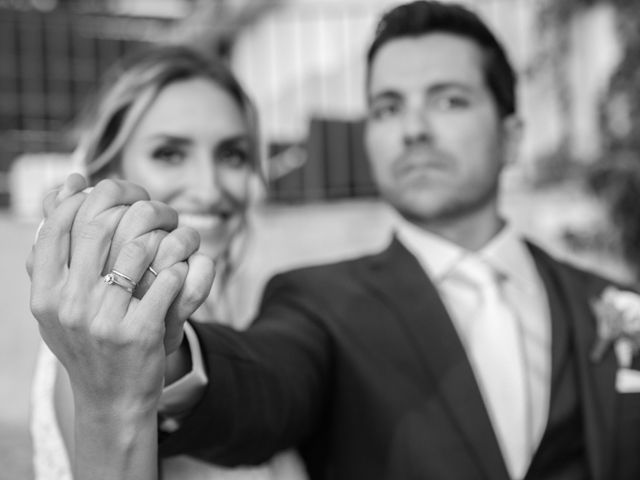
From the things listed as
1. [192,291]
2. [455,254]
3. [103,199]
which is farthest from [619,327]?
[103,199]

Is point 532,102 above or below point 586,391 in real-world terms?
above

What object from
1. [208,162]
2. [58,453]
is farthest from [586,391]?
[58,453]

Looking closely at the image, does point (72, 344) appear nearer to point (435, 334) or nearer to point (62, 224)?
point (62, 224)

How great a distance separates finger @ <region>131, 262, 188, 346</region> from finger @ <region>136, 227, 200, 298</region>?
2 cm

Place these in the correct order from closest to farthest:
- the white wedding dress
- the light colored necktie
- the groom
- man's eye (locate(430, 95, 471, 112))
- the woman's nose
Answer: the white wedding dress → the groom → the light colored necktie → the woman's nose → man's eye (locate(430, 95, 471, 112))

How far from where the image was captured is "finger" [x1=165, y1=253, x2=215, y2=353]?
1.03m

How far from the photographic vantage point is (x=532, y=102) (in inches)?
249

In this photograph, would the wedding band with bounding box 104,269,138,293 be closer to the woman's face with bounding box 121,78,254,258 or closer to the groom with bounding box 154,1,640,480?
the groom with bounding box 154,1,640,480

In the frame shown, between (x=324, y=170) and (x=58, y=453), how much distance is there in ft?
15.3

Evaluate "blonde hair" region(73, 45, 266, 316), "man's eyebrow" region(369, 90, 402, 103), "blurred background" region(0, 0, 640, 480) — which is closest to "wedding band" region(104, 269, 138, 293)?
"blonde hair" region(73, 45, 266, 316)

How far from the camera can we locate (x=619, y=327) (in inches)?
77.7

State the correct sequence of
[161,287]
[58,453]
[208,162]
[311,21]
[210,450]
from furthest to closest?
1. [311,21]
2. [208,162]
3. [58,453]
4. [210,450]
5. [161,287]

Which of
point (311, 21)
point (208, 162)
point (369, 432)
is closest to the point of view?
point (369, 432)

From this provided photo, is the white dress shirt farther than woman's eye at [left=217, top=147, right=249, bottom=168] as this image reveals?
No
